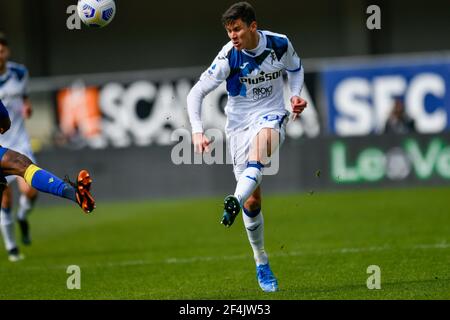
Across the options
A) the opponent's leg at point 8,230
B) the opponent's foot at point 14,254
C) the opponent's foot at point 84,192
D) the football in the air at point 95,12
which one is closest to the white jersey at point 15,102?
the opponent's leg at point 8,230

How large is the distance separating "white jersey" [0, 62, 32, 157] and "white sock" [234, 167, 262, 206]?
18.0 ft

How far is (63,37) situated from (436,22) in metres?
12.4

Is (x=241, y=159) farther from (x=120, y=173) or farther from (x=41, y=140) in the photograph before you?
(x=41, y=140)

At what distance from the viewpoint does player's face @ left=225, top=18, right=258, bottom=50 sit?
320 inches

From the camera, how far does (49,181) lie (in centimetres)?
819

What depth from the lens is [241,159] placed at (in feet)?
28.4

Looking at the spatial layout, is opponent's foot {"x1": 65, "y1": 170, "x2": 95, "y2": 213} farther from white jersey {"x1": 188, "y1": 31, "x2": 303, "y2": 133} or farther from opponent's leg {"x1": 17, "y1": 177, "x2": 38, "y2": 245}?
opponent's leg {"x1": 17, "y1": 177, "x2": 38, "y2": 245}

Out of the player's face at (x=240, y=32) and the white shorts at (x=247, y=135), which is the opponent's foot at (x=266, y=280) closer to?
the white shorts at (x=247, y=135)

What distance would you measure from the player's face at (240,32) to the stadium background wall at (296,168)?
1026cm

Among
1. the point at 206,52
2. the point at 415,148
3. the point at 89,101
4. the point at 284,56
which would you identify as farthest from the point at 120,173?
the point at 284,56

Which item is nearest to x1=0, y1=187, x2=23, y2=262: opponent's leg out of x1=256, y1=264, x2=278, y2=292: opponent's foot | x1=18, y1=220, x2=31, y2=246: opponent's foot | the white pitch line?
x1=18, y1=220, x2=31, y2=246: opponent's foot

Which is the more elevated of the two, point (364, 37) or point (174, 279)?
point (364, 37)

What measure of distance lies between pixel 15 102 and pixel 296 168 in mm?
8468
